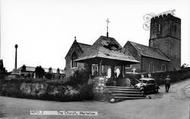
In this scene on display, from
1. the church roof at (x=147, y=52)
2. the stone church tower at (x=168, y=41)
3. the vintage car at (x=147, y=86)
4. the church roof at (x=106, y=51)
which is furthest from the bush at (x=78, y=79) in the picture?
the stone church tower at (x=168, y=41)

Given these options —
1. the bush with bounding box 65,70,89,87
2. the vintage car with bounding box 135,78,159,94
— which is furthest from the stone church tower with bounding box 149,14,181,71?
the bush with bounding box 65,70,89,87

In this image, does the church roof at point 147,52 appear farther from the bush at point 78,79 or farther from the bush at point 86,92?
the bush at point 86,92

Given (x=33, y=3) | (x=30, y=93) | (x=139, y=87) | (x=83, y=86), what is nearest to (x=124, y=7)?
(x=33, y=3)

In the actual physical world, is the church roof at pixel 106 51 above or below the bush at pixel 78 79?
above

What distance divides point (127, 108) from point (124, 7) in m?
4.58

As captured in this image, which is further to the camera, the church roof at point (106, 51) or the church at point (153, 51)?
the church at point (153, 51)

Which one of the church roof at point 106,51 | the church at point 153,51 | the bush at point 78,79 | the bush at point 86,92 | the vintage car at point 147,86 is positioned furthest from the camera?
the church at point 153,51

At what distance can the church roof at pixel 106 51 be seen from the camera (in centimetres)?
1535

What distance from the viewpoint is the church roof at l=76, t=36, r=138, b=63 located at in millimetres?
15352

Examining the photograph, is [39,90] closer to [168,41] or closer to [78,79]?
[78,79]

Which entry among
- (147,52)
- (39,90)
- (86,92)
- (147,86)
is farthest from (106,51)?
(147,52)

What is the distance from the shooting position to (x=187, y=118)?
8.43 metres

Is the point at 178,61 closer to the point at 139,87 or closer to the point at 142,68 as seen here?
the point at 142,68

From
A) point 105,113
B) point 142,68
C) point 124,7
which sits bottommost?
point 105,113
